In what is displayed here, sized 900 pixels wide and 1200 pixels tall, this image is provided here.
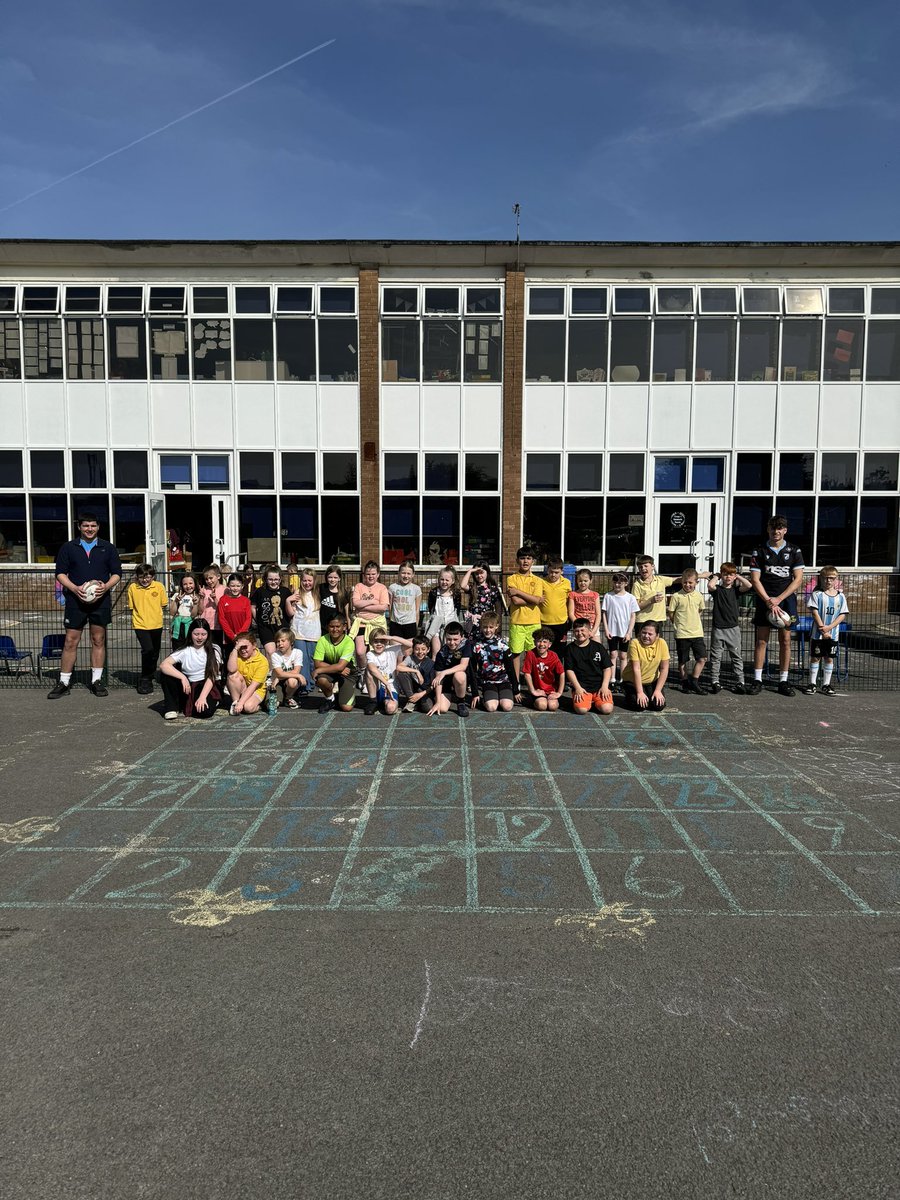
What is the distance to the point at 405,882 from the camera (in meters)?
5.66

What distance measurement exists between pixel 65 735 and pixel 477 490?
12.6 m

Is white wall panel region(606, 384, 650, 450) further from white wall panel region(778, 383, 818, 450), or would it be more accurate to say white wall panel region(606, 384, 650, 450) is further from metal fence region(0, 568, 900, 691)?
metal fence region(0, 568, 900, 691)

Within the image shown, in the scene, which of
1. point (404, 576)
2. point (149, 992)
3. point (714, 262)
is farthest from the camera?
point (714, 262)

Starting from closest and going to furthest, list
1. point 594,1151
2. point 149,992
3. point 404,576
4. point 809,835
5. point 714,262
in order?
1. point 594,1151
2. point 149,992
3. point 809,835
4. point 404,576
5. point 714,262

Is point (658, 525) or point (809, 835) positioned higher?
point (658, 525)

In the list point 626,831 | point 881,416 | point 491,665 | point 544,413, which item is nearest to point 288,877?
point 626,831

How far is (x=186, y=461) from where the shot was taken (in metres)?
20.3

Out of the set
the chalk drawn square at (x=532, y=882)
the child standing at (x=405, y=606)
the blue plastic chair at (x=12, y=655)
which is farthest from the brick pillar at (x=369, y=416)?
the chalk drawn square at (x=532, y=882)

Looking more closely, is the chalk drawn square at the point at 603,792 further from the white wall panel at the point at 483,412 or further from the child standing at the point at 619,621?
the white wall panel at the point at 483,412

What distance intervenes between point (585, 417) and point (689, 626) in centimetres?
951

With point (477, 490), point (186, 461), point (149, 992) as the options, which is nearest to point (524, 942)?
point (149, 992)

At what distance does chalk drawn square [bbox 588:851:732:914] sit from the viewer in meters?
5.34

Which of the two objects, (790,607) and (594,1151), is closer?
(594,1151)

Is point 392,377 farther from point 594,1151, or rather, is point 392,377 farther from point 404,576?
point 594,1151
